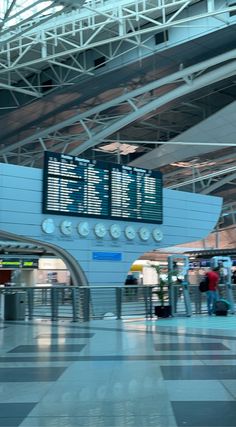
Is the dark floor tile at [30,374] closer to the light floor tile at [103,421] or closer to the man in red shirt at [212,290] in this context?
the light floor tile at [103,421]

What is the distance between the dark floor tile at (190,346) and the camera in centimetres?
880

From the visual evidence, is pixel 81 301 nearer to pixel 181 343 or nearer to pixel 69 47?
pixel 181 343

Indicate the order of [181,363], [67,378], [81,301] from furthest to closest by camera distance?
[81,301] < [181,363] < [67,378]

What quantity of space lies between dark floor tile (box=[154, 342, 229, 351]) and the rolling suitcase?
672 centimetres

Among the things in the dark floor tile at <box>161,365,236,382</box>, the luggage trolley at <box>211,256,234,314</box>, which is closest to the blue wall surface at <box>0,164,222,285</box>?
the luggage trolley at <box>211,256,234,314</box>

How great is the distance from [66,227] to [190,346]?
8732 mm

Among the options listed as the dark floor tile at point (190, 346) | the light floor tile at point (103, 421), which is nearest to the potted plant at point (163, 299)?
the dark floor tile at point (190, 346)

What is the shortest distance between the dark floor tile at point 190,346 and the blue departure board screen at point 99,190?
8447mm

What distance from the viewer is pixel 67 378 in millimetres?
6270

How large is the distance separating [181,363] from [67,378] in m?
1.90

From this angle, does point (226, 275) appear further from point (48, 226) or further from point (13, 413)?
A: point (13, 413)

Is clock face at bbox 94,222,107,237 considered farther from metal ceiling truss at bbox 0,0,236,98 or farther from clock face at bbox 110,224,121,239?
metal ceiling truss at bbox 0,0,236,98

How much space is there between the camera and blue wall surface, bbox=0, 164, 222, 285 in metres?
16.2

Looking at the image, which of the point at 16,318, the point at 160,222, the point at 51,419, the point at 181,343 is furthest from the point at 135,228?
the point at 51,419
